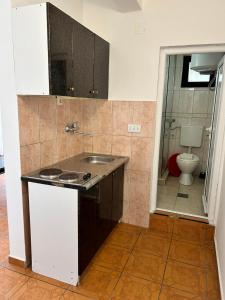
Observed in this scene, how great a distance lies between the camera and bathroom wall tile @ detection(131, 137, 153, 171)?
2.54 meters

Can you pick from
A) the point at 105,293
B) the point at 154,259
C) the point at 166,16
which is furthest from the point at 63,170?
the point at 166,16

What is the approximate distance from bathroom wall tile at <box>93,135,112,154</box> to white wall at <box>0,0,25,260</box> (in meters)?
1.14

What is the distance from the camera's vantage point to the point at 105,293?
175 cm

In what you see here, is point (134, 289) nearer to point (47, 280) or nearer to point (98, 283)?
point (98, 283)

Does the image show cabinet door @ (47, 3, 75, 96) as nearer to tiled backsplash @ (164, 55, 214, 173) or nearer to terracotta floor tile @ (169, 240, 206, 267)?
terracotta floor tile @ (169, 240, 206, 267)

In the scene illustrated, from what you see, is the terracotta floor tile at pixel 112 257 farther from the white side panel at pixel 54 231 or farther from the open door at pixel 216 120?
the open door at pixel 216 120

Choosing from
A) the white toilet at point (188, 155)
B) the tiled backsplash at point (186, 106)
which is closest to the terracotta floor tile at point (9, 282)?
the white toilet at point (188, 155)

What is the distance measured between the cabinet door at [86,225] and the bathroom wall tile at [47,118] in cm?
68

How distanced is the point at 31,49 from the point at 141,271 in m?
2.01

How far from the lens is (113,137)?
8.79 feet

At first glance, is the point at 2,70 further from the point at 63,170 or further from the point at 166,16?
the point at 166,16

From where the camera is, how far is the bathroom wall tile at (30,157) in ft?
5.98

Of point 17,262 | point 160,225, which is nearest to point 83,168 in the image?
point 17,262

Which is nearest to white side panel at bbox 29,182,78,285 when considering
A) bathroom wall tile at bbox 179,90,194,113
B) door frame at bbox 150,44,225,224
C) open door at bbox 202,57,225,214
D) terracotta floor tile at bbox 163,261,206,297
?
terracotta floor tile at bbox 163,261,206,297
